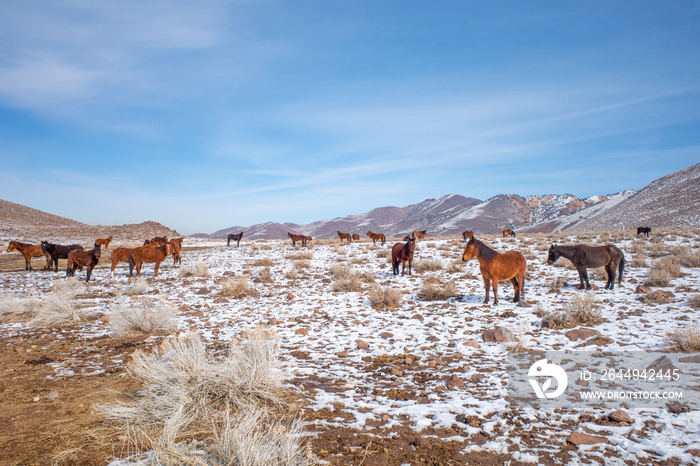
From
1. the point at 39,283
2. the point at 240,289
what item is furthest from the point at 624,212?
the point at 39,283

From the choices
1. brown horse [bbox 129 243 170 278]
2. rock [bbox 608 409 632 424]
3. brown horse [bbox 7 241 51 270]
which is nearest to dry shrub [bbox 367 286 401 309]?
rock [bbox 608 409 632 424]

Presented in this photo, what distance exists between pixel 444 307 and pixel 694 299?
5506 mm

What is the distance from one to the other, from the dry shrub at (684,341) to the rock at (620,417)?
9.05 feet

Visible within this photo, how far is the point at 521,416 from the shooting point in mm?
3779

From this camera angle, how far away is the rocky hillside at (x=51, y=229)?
39959 mm

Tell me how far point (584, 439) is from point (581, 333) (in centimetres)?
365

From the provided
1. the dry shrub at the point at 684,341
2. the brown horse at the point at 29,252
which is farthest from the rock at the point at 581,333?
the brown horse at the point at 29,252

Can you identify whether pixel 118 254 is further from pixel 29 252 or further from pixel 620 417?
pixel 620 417

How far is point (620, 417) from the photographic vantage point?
3.53 m

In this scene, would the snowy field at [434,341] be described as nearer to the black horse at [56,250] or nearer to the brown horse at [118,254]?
the brown horse at [118,254]

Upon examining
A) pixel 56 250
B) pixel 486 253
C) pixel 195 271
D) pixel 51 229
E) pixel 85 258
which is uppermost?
pixel 51 229

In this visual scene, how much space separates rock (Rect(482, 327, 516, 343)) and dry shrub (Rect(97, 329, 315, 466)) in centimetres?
401

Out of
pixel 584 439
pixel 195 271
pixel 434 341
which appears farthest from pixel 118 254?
pixel 584 439

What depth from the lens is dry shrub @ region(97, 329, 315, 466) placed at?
2.77m
